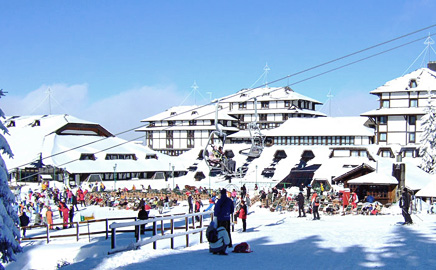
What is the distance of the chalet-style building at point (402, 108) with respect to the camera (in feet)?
199

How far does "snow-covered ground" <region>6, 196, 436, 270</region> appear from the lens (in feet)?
36.2

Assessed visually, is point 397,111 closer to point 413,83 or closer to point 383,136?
point 383,136

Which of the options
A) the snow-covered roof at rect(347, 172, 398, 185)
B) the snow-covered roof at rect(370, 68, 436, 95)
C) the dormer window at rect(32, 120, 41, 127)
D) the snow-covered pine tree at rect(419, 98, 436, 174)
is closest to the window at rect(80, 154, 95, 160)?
the dormer window at rect(32, 120, 41, 127)

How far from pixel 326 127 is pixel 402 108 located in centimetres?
1010

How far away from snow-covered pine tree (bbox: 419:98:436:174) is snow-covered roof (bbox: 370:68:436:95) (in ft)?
44.6

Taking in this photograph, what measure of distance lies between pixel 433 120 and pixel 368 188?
1937 cm

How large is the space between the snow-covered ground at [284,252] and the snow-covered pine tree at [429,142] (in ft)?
93.2

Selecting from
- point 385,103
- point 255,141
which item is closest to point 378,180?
point 255,141

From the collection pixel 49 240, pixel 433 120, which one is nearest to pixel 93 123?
pixel 433 120

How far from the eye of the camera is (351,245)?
44.8 feet

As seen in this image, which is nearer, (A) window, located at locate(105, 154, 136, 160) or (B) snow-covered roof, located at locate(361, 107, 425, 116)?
(B) snow-covered roof, located at locate(361, 107, 425, 116)

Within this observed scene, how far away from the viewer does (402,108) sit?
61.5m

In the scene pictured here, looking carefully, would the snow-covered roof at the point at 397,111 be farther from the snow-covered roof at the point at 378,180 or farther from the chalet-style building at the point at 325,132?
the snow-covered roof at the point at 378,180

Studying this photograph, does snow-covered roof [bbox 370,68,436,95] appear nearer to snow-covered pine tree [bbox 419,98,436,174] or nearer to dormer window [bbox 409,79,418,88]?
dormer window [bbox 409,79,418,88]
